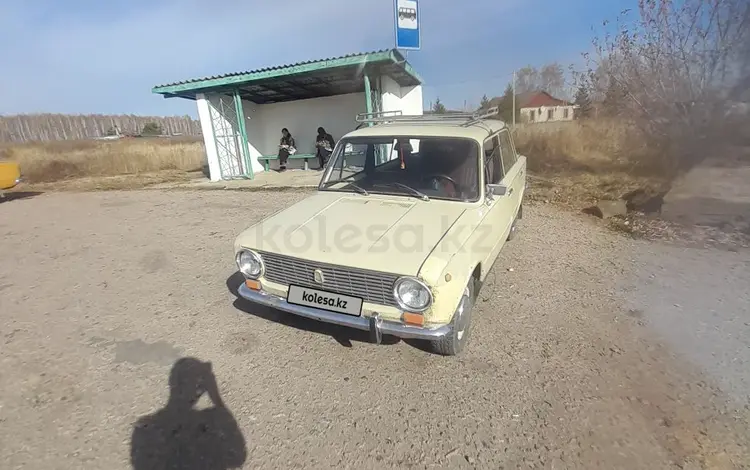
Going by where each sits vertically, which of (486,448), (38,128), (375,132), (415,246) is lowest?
(486,448)

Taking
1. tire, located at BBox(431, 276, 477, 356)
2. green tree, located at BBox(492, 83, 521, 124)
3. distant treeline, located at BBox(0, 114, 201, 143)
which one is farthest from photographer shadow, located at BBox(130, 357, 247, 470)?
distant treeline, located at BBox(0, 114, 201, 143)

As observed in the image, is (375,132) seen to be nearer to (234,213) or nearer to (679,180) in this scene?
(234,213)

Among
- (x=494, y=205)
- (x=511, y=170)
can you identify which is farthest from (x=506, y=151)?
(x=494, y=205)

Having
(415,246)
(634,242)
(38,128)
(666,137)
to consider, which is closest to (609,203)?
(634,242)

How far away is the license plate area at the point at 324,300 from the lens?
2805mm

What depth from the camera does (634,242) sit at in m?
5.41

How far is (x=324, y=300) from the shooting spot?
2898 millimetres

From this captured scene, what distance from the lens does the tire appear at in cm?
291

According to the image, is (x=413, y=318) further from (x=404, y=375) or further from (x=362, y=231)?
(x=362, y=231)

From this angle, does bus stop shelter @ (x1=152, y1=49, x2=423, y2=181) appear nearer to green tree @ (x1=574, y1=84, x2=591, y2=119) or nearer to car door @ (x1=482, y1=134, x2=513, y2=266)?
green tree @ (x1=574, y1=84, x2=591, y2=119)

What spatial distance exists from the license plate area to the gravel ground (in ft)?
1.75

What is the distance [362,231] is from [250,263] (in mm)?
1021

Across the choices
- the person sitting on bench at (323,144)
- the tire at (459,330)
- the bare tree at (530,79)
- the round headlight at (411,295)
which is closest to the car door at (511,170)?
the tire at (459,330)

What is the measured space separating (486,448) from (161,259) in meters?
5.28
